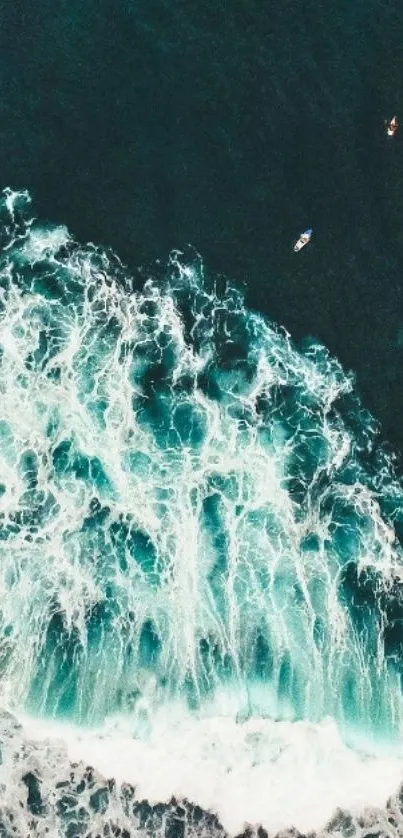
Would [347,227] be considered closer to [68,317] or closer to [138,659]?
[68,317]

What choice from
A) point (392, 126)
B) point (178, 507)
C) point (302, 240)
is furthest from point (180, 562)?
point (392, 126)

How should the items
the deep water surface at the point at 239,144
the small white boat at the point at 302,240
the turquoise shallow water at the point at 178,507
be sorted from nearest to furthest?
the turquoise shallow water at the point at 178,507
the deep water surface at the point at 239,144
the small white boat at the point at 302,240

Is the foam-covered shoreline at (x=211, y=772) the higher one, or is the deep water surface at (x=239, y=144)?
the deep water surface at (x=239, y=144)

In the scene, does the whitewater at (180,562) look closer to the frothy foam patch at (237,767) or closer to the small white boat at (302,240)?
the frothy foam patch at (237,767)

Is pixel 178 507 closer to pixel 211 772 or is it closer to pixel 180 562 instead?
pixel 180 562

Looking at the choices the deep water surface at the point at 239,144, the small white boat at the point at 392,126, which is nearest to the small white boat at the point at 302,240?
the deep water surface at the point at 239,144

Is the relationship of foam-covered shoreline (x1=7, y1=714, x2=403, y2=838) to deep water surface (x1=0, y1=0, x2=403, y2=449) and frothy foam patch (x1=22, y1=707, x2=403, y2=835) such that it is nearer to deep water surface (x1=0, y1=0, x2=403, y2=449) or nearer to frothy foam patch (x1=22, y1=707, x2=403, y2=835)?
frothy foam patch (x1=22, y1=707, x2=403, y2=835)

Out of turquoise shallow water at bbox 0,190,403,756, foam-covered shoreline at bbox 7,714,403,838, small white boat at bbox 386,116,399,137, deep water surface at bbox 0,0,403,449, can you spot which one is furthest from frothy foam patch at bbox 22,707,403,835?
small white boat at bbox 386,116,399,137
